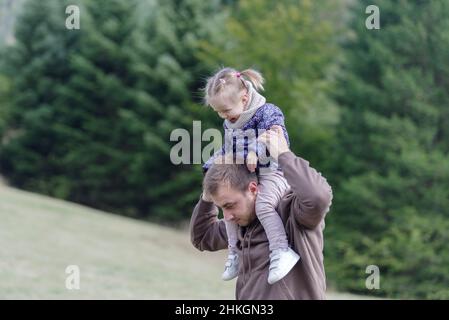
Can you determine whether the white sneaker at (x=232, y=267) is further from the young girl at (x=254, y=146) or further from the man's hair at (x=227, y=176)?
the man's hair at (x=227, y=176)

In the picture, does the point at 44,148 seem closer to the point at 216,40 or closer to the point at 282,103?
the point at 216,40

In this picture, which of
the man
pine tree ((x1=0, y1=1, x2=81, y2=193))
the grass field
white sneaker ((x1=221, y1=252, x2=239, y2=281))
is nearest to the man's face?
the man

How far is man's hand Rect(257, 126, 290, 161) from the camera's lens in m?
2.98

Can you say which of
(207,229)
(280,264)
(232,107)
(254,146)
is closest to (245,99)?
(232,107)

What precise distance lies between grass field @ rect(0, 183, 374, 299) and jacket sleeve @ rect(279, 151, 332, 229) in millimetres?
7890

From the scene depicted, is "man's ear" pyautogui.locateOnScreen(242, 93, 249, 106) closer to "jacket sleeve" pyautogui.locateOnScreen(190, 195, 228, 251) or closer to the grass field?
"jacket sleeve" pyautogui.locateOnScreen(190, 195, 228, 251)

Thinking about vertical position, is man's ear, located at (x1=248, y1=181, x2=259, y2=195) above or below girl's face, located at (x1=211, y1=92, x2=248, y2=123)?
below

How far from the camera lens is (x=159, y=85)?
2697 centimetres

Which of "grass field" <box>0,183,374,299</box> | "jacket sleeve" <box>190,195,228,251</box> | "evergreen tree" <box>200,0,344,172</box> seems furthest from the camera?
"evergreen tree" <box>200,0,344,172</box>

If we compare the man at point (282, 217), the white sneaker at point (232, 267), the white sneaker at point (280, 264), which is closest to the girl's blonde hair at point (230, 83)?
the man at point (282, 217)

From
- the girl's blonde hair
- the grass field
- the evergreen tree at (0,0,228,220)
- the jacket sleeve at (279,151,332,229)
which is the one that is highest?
the evergreen tree at (0,0,228,220)

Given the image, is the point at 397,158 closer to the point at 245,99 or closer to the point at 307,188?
the point at 245,99
